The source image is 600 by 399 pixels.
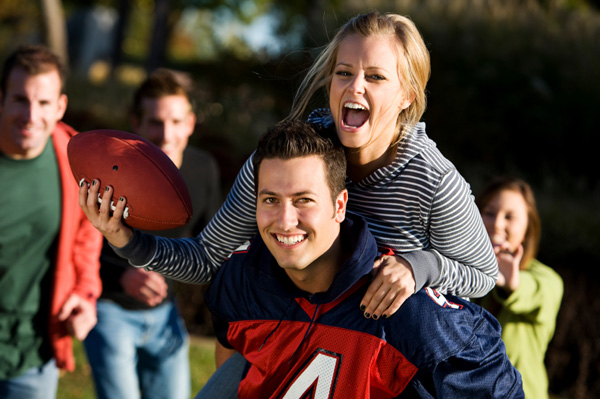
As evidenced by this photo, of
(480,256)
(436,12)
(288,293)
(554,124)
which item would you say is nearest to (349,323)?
(288,293)

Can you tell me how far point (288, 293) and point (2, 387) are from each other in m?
2.03

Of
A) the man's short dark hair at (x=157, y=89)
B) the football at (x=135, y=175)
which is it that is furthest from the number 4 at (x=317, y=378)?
the man's short dark hair at (x=157, y=89)

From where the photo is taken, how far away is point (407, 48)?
3020 millimetres

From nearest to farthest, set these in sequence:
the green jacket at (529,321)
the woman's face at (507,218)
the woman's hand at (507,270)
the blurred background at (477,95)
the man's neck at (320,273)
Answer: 1. the man's neck at (320,273)
2. the woman's hand at (507,270)
3. the green jacket at (529,321)
4. the woman's face at (507,218)
5. the blurred background at (477,95)

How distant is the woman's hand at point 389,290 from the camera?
2719 mm

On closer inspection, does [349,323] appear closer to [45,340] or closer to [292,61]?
[45,340]

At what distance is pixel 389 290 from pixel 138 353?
99.0 inches

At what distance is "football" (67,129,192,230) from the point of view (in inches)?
117

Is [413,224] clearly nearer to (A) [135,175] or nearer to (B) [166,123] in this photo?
(A) [135,175]

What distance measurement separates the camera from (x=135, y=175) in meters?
3.00

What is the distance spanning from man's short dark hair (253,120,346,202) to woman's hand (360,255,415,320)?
1.23 feet

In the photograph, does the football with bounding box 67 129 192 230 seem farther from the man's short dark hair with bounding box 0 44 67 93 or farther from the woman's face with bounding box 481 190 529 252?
the woman's face with bounding box 481 190 529 252

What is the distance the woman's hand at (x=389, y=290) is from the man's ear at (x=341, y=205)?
0.94 feet

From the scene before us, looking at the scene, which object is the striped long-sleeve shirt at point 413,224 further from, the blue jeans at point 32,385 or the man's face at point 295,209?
the blue jeans at point 32,385
